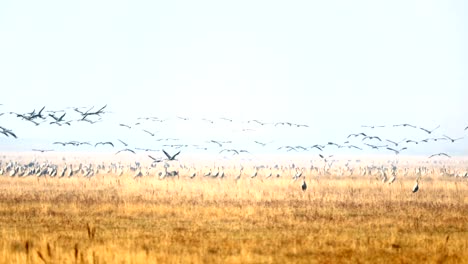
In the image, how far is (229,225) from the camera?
2673 centimetres

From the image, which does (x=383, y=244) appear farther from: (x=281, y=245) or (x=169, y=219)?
(x=169, y=219)

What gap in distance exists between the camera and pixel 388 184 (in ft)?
175

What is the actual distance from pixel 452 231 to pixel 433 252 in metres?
5.60

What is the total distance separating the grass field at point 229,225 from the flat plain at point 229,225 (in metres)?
0.04

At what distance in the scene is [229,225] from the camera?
26734mm

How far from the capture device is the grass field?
1983cm

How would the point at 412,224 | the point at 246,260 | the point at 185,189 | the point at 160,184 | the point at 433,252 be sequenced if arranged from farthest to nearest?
1. the point at 160,184
2. the point at 185,189
3. the point at 412,224
4. the point at 433,252
5. the point at 246,260

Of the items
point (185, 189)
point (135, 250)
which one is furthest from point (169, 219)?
point (185, 189)

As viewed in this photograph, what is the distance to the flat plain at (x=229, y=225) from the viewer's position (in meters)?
19.8

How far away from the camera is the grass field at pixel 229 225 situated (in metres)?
19.8

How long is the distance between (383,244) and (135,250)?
773 centimetres

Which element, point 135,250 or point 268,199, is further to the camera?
point 268,199

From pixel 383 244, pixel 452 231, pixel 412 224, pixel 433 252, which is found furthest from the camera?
pixel 412 224

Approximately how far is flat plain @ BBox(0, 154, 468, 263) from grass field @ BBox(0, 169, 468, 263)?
0.13 feet
